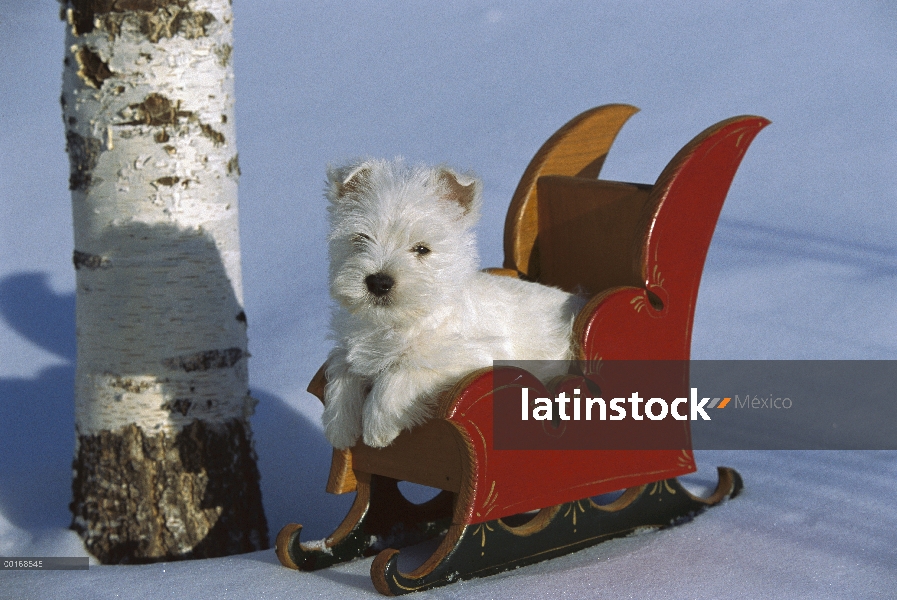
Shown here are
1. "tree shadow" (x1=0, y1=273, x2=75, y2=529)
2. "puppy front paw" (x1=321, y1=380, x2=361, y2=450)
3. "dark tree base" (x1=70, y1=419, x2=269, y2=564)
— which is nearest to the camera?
"puppy front paw" (x1=321, y1=380, x2=361, y2=450)

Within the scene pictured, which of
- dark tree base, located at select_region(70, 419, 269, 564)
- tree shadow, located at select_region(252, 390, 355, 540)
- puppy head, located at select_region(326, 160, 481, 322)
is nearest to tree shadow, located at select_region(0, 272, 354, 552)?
tree shadow, located at select_region(252, 390, 355, 540)

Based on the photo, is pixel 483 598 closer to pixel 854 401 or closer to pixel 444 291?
pixel 444 291

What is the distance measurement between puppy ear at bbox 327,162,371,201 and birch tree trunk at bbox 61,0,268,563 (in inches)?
34.4

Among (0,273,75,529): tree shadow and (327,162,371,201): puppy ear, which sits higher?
(327,162,371,201): puppy ear

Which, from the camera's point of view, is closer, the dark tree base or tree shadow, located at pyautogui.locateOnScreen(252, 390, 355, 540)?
the dark tree base

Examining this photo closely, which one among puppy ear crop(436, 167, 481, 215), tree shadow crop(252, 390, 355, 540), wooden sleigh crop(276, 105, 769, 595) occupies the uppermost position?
puppy ear crop(436, 167, 481, 215)

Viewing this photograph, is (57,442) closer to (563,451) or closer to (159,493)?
(159,493)

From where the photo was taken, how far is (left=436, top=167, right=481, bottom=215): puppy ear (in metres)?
3.10

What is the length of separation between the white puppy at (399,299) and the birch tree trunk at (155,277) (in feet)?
2.61

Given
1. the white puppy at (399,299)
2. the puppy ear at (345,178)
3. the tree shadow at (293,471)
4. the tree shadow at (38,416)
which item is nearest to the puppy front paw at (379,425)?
the white puppy at (399,299)

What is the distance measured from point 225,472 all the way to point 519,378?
4.65ft

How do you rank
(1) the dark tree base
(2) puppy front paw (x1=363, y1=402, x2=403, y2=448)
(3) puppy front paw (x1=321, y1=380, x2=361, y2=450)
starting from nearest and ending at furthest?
(2) puppy front paw (x1=363, y1=402, x2=403, y2=448) → (3) puppy front paw (x1=321, y1=380, x2=361, y2=450) → (1) the dark tree base

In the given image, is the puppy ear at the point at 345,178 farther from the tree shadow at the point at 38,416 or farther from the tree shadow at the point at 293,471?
the tree shadow at the point at 38,416

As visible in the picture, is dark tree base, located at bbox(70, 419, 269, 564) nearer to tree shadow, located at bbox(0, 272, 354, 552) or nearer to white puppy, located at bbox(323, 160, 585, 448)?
tree shadow, located at bbox(0, 272, 354, 552)
